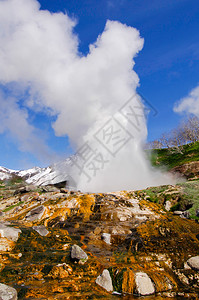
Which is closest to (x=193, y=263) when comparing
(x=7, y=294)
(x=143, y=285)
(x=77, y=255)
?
(x=143, y=285)

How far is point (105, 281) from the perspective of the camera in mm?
5520

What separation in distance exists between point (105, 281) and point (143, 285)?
3.98ft

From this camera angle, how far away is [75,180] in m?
34.1

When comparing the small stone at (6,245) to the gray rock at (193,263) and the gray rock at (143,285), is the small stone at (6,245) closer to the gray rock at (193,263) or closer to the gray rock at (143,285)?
the gray rock at (143,285)

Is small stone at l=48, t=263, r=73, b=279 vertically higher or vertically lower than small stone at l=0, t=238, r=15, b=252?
lower

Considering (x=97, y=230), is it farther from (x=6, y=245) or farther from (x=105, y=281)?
(x=105, y=281)

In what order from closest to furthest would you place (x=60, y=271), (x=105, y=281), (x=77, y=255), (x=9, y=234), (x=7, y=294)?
1. (x=7, y=294)
2. (x=105, y=281)
3. (x=60, y=271)
4. (x=77, y=255)
5. (x=9, y=234)

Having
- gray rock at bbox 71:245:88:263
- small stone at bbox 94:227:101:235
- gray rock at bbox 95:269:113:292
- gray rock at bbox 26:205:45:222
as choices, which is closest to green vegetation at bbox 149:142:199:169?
small stone at bbox 94:227:101:235

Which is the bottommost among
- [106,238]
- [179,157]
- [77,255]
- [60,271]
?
[60,271]

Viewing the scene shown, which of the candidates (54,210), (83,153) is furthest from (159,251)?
(83,153)

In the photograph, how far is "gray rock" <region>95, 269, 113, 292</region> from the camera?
17.6 feet

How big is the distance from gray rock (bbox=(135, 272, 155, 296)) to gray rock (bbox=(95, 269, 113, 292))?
84cm

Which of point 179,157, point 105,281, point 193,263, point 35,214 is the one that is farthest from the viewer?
point 179,157

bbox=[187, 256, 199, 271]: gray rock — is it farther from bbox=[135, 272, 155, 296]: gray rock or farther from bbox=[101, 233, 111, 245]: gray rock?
bbox=[101, 233, 111, 245]: gray rock
